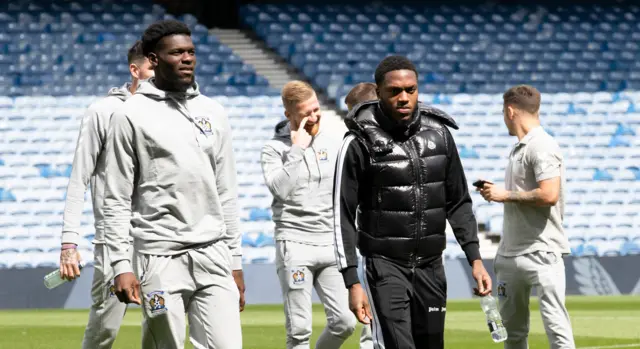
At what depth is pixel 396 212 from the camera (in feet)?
18.3

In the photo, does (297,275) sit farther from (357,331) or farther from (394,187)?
(357,331)

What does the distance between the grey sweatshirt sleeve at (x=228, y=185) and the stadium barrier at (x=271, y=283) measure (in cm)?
1199

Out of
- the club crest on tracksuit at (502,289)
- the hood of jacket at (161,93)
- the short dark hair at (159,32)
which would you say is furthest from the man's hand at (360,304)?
the club crest on tracksuit at (502,289)

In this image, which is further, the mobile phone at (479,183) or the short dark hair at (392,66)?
the mobile phone at (479,183)

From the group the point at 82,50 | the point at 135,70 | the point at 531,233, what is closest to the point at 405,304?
the point at 531,233

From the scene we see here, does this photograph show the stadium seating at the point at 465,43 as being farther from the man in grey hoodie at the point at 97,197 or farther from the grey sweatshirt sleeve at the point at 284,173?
the man in grey hoodie at the point at 97,197

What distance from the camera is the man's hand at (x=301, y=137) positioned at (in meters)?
7.46

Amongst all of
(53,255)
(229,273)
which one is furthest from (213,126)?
(53,255)

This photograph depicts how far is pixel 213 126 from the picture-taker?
5.37 m

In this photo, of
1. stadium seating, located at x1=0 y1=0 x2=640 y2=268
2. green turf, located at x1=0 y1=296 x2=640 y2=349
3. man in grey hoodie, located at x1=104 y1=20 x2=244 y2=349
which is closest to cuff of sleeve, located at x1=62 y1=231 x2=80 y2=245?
man in grey hoodie, located at x1=104 y1=20 x2=244 y2=349

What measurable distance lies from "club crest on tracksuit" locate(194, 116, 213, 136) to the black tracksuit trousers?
1.06 m

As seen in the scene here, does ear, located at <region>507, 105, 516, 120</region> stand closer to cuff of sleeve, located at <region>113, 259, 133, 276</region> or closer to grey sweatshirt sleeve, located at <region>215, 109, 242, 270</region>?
grey sweatshirt sleeve, located at <region>215, 109, 242, 270</region>

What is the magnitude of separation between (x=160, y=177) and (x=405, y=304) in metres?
1.37

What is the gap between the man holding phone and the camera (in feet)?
23.5
